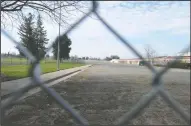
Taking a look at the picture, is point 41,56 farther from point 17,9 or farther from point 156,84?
point 17,9

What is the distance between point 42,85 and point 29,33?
0.96 m

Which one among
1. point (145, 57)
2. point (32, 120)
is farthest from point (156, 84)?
point (32, 120)

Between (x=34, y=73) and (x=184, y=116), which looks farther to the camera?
(x=34, y=73)

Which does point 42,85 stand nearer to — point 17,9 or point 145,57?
point 145,57

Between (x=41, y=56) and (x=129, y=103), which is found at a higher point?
(x=41, y=56)

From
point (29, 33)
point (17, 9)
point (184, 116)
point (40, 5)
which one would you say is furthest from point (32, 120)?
point (17, 9)

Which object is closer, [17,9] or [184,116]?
[184,116]

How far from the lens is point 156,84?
1427mm

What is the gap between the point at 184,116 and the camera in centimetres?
130

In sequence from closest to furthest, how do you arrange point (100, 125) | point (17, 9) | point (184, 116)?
point (184, 116) → point (100, 125) → point (17, 9)

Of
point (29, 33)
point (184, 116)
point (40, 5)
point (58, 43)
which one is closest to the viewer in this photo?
point (184, 116)

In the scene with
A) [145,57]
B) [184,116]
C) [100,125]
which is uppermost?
[145,57]

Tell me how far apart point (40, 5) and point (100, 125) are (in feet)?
30.7

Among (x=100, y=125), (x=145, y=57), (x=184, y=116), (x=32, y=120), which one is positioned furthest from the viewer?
(x=32, y=120)
